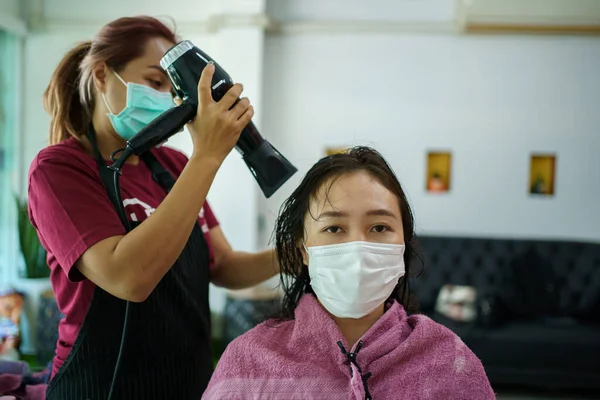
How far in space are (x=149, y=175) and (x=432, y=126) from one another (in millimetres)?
4045

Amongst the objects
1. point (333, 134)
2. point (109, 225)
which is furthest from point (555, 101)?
point (109, 225)

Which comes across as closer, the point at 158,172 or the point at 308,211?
the point at 308,211

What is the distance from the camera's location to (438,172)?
5.23 meters

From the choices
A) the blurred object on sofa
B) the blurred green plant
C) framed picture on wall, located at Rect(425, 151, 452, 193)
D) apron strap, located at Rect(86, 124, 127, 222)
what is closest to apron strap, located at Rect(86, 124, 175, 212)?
apron strap, located at Rect(86, 124, 127, 222)

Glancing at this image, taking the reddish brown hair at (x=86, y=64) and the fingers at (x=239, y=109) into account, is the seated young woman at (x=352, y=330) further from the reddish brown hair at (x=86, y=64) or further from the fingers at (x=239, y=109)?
the reddish brown hair at (x=86, y=64)

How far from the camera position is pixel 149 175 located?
60.7 inches

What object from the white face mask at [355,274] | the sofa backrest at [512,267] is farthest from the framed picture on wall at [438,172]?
the white face mask at [355,274]

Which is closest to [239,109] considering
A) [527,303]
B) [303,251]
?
[303,251]

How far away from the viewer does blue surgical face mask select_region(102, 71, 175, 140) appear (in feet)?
4.69

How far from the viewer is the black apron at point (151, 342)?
133 cm

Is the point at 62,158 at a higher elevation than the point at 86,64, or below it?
below

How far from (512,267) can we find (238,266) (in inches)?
140

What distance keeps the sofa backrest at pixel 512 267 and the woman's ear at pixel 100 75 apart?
11.4 ft

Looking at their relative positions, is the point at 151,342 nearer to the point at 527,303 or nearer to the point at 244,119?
the point at 244,119
